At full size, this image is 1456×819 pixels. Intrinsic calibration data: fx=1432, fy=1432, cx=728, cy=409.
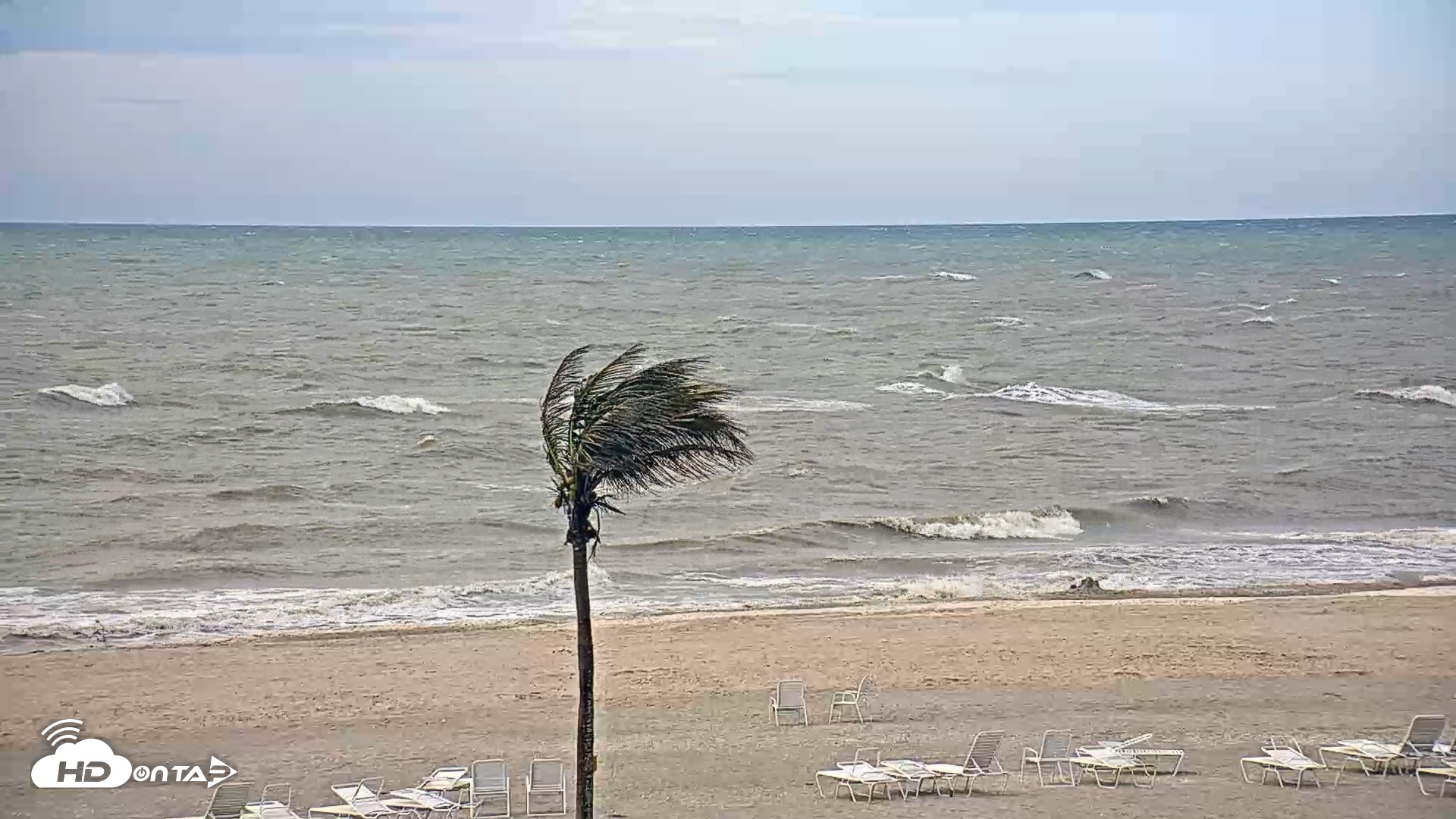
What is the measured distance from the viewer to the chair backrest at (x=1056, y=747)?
1238 cm

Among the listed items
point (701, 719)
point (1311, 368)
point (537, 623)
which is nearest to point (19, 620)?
point (537, 623)

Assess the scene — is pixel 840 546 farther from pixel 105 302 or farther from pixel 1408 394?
pixel 105 302

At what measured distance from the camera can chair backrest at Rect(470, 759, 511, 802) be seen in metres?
11.5

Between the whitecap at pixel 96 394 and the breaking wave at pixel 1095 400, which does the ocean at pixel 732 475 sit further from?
the breaking wave at pixel 1095 400

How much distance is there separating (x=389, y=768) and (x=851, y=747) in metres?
4.19

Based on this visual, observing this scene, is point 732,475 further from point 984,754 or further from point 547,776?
point 547,776

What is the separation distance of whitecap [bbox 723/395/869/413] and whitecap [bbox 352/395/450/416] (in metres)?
8.25

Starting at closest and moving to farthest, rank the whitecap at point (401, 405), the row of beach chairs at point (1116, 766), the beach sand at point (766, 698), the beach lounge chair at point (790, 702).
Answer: the row of beach chairs at point (1116, 766) < the beach sand at point (766, 698) < the beach lounge chair at point (790, 702) < the whitecap at point (401, 405)

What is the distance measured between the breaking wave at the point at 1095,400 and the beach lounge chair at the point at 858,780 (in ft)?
98.4

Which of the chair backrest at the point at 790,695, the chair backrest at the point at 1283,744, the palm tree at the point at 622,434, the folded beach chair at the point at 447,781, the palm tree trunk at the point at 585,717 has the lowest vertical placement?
the chair backrest at the point at 1283,744

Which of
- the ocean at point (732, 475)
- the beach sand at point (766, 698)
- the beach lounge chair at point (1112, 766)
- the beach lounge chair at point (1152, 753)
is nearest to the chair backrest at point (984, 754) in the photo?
the beach sand at point (766, 698)

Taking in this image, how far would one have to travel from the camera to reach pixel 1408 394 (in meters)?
42.3

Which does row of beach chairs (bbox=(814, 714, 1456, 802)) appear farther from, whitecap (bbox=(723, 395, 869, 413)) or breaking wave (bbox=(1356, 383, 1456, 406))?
breaking wave (bbox=(1356, 383, 1456, 406))

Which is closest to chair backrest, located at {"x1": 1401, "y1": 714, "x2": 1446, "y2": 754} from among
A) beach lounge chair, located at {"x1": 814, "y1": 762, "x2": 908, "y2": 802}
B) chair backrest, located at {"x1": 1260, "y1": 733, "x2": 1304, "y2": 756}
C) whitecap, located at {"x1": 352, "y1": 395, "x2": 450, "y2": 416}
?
chair backrest, located at {"x1": 1260, "y1": 733, "x2": 1304, "y2": 756}
